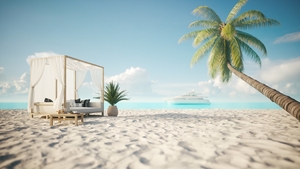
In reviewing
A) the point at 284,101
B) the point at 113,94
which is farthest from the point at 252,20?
the point at 113,94

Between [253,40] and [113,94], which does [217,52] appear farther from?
[113,94]

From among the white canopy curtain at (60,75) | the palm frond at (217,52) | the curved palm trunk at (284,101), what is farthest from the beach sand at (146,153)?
the palm frond at (217,52)

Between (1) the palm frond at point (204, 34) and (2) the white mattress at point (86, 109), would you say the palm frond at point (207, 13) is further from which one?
(2) the white mattress at point (86, 109)

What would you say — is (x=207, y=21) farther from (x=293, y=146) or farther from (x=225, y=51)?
(x=293, y=146)

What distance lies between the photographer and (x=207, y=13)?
7.39 metres

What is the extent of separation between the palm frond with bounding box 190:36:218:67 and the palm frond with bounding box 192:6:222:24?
3.00ft

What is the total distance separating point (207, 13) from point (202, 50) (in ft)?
5.81

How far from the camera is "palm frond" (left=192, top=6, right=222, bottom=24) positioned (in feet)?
23.9

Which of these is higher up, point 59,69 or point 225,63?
point 225,63

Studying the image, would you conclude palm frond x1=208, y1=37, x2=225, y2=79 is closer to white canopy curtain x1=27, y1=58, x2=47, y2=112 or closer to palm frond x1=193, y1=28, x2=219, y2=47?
palm frond x1=193, y1=28, x2=219, y2=47

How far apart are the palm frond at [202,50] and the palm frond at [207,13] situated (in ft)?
3.00

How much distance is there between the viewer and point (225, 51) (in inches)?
288

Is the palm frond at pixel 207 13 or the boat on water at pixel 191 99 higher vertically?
the palm frond at pixel 207 13

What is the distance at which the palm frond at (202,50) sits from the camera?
756cm
